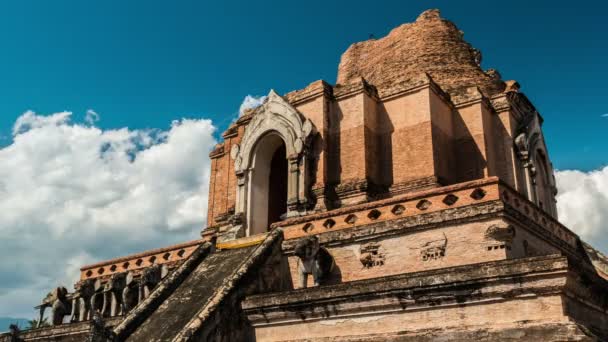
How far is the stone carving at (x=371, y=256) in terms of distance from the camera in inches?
469

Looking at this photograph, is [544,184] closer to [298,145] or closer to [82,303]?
[298,145]

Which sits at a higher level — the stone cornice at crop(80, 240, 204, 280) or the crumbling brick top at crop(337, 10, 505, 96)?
the crumbling brick top at crop(337, 10, 505, 96)

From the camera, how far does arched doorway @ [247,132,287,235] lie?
18203 millimetres

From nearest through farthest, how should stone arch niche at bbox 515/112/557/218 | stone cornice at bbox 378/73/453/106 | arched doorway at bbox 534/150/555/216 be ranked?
stone cornice at bbox 378/73/453/106, stone arch niche at bbox 515/112/557/218, arched doorway at bbox 534/150/555/216

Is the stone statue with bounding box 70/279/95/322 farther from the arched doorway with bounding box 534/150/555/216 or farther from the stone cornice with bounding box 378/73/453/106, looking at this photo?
the arched doorway with bounding box 534/150/555/216

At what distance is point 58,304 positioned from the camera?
54.0ft

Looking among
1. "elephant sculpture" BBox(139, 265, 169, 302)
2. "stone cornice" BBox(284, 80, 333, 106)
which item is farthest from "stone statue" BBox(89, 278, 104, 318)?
"stone cornice" BBox(284, 80, 333, 106)

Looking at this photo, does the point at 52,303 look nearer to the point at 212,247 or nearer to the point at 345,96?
the point at 212,247

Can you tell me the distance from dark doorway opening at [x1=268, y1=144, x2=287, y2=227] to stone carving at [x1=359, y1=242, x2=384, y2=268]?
7.57 meters

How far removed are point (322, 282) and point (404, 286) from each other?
3376mm

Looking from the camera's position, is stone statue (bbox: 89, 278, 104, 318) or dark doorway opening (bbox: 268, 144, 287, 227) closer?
stone statue (bbox: 89, 278, 104, 318)

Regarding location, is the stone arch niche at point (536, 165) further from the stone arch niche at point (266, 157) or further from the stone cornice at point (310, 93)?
the stone arch niche at point (266, 157)

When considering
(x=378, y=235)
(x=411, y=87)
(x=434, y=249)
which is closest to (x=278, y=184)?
(x=411, y=87)

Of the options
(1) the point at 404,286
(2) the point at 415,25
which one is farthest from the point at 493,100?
(1) the point at 404,286
